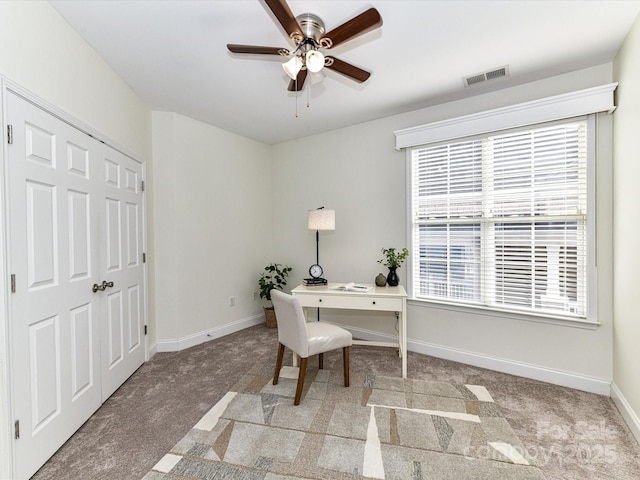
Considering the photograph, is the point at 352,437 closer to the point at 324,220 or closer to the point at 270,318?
the point at 324,220

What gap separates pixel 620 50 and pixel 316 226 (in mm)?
2820

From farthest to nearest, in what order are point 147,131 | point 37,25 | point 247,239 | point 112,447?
point 247,239
point 147,131
point 112,447
point 37,25

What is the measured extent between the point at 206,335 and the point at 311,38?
331 centimetres

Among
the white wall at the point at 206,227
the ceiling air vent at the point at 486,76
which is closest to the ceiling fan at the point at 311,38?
the ceiling air vent at the point at 486,76

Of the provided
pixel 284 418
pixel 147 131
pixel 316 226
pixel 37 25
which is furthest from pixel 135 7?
pixel 284 418

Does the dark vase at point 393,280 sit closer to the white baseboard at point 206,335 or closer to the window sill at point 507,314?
the window sill at point 507,314

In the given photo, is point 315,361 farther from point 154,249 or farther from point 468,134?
point 468,134

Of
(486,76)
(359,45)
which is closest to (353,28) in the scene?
(359,45)

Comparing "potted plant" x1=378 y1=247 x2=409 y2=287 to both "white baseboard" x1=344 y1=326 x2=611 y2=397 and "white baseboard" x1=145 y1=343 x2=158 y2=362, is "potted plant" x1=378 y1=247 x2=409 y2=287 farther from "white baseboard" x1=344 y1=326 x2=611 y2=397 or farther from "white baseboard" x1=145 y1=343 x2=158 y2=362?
"white baseboard" x1=145 y1=343 x2=158 y2=362

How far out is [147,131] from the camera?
3.11m

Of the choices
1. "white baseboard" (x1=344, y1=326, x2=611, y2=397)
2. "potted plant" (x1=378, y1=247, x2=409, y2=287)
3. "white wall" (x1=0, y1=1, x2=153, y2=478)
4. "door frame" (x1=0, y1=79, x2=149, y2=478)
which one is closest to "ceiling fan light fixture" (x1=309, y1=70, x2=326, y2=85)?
"white wall" (x1=0, y1=1, x2=153, y2=478)

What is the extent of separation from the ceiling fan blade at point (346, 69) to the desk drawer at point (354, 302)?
1.82 m

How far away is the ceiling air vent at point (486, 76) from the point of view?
2436 mm

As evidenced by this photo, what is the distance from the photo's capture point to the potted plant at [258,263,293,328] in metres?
4.07
